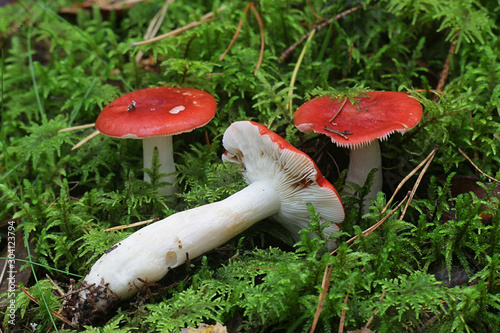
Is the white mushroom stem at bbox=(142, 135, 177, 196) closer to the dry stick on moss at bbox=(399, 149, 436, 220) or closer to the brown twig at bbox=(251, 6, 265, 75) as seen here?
the brown twig at bbox=(251, 6, 265, 75)

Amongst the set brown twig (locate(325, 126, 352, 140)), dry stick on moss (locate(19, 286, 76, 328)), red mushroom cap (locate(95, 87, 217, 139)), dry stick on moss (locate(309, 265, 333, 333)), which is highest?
red mushroom cap (locate(95, 87, 217, 139))

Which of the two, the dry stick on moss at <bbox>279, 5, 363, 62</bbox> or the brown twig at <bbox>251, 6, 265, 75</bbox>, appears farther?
the dry stick on moss at <bbox>279, 5, 363, 62</bbox>

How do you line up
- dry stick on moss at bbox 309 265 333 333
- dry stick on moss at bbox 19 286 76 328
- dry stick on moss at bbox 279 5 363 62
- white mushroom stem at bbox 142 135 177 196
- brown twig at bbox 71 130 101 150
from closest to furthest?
dry stick on moss at bbox 309 265 333 333
dry stick on moss at bbox 19 286 76 328
white mushroom stem at bbox 142 135 177 196
brown twig at bbox 71 130 101 150
dry stick on moss at bbox 279 5 363 62

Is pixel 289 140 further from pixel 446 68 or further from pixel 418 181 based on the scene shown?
pixel 446 68

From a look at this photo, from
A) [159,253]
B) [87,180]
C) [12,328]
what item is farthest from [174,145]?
[12,328]

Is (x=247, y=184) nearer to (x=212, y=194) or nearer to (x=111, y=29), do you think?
(x=212, y=194)

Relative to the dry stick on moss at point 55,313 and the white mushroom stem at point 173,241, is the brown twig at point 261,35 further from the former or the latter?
the dry stick on moss at point 55,313

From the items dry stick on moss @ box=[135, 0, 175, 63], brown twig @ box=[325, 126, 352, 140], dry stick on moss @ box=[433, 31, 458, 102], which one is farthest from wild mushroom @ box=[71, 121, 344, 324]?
dry stick on moss @ box=[135, 0, 175, 63]
